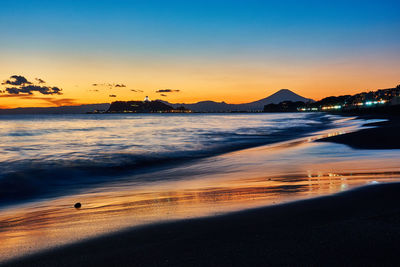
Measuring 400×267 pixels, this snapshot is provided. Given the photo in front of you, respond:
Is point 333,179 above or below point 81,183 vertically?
above

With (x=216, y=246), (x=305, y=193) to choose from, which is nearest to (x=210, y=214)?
(x=216, y=246)

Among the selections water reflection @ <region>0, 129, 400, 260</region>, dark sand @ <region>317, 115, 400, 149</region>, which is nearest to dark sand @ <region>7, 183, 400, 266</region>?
water reflection @ <region>0, 129, 400, 260</region>

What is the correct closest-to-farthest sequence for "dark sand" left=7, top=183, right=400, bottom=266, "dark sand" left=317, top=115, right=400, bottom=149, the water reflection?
"dark sand" left=7, top=183, right=400, bottom=266, the water reflection, "dark sand" left=317, top=115, right=400, bottom=149

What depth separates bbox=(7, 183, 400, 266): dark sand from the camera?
101 inches

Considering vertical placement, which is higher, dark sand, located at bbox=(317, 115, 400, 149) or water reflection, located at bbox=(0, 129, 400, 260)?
dark sand, located at bbox=(317, 115, 400, 149)

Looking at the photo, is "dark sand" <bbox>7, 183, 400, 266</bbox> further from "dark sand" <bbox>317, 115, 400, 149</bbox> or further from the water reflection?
"dark sand" <bbox>317, 115, 400, 149</bbox>

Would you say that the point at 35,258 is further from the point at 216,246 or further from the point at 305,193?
the point at 305,193

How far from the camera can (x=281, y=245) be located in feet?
9.30

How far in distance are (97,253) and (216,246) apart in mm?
1243

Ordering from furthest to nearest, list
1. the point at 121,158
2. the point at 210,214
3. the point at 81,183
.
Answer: the point at 121,158
the point at 81,183
the point at 210,214

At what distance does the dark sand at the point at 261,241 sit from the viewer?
257 centimetres

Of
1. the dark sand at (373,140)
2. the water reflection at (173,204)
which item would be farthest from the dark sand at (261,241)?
the dark sand at (373,140)

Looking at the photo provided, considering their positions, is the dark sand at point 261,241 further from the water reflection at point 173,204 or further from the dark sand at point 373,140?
the dark sand at point 373,140

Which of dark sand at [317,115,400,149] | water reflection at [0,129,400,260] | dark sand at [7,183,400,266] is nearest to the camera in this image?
dark sand at [7,183,400,266]
